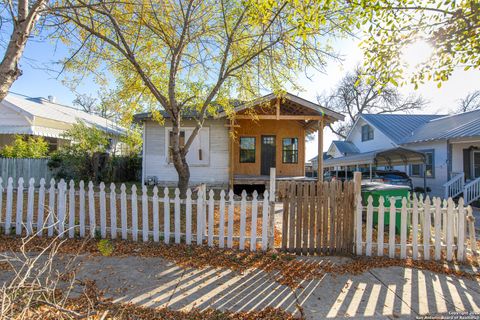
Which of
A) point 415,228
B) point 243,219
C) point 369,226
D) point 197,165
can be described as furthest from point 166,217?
point 197,165

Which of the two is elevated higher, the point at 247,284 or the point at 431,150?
the point at 431,150

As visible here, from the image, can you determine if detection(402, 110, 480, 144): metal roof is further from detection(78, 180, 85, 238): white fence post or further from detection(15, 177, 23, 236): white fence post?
detection(15, 177, 23, 236): white fence post

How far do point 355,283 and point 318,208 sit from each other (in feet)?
4.06

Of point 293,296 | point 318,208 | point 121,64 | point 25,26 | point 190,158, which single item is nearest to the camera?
point 293,296

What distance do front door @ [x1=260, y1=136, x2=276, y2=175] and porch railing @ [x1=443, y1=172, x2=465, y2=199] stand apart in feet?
26.2

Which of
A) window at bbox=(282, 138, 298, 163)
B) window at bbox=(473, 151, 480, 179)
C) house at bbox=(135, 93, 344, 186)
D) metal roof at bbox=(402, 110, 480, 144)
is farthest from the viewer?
window at bbox=(282, 138, 298, 163)

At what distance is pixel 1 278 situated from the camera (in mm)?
3533

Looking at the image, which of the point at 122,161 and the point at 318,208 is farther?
the point at 122,161

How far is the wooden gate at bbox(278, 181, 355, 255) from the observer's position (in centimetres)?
456

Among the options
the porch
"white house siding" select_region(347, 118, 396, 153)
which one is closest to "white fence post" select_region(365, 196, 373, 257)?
the porch

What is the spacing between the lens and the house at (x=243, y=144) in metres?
11.1

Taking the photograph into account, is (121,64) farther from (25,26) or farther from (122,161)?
(122,161)

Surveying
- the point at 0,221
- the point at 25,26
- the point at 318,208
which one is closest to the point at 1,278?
the point at 0,221

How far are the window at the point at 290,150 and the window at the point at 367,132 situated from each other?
1053 centimetres
